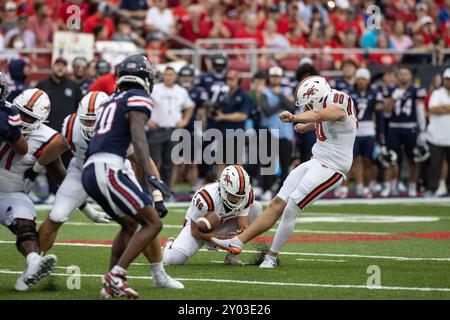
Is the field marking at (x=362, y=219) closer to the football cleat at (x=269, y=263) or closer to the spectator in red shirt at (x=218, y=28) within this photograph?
the football cleat at (x=269, y=263)

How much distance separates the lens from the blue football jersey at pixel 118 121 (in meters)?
6.98

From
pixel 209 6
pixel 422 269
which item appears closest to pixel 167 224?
pixel 422 269

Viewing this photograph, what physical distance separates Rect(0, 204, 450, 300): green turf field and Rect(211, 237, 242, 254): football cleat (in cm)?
15

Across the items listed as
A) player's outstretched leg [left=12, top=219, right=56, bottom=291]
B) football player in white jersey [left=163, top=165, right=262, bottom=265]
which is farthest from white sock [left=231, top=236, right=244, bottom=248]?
player's outstretched leg [left=12, top=219, right=56, bottom=291]

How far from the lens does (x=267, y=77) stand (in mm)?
16594

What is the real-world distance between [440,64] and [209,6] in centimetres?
447

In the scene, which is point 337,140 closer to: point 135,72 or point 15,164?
point 135,72

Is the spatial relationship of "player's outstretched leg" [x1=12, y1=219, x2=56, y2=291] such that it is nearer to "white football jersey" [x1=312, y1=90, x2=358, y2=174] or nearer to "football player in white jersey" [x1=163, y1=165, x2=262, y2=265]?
"football player in white jersey" [x1=163, y1=165, x2=262, y2=265]

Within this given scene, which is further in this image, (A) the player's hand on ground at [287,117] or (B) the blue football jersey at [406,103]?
(B) the blue football jersey at [406,103]

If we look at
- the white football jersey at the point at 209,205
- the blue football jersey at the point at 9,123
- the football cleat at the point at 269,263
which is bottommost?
the football cleat at the point at 269,263

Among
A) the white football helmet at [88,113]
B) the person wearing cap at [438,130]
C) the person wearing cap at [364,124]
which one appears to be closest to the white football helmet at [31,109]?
the white football helmet at [88,113]

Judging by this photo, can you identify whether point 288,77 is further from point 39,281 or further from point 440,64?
point 39,281

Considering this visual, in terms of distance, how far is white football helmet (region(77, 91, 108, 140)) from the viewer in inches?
318

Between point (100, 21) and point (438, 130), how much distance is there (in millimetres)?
5967
